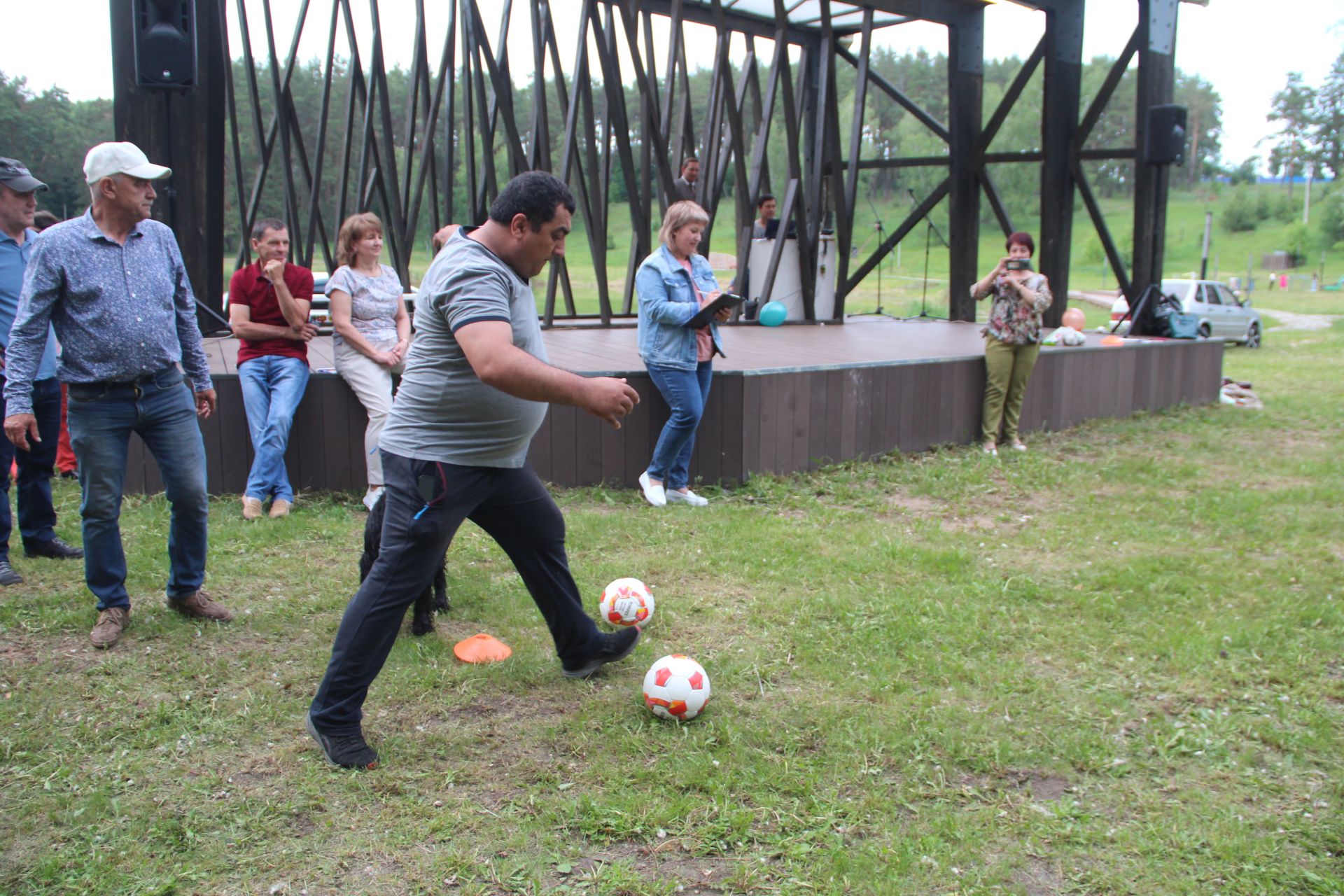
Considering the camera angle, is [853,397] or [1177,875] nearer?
[1177,875]

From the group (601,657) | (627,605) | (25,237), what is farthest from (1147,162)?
(25,237)

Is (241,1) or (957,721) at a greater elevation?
(241,1)

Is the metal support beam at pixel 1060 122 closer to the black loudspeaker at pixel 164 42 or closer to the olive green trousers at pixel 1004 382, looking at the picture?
the olive green trousers at pixel 1004 382

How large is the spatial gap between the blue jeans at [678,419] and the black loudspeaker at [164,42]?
Answer: 4008 millimetres

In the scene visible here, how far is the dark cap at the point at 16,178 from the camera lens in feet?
14.6

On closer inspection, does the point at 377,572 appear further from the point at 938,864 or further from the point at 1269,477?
the point at 1269,477

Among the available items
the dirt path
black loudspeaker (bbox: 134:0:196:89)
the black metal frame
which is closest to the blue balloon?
the black metal frame

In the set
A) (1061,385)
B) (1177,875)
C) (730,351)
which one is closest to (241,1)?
(730,351)

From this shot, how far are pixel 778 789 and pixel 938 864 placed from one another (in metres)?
0.52

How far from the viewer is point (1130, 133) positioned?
79.4 m

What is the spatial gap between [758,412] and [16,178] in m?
4.24

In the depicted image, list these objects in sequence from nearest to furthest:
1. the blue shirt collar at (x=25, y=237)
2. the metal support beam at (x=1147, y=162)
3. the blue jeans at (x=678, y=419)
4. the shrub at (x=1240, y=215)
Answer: the blue shirt collar at (x=25, y=237) → the blue jeans at (x=678, y=419) → the metal support beam at (x=1147, y=162) → the shrub at (x=1240, y=215)

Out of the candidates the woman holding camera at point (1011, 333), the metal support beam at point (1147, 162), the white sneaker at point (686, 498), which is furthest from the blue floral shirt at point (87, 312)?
the metal support beam at point (1147, 162)

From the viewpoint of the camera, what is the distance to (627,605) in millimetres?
4129
